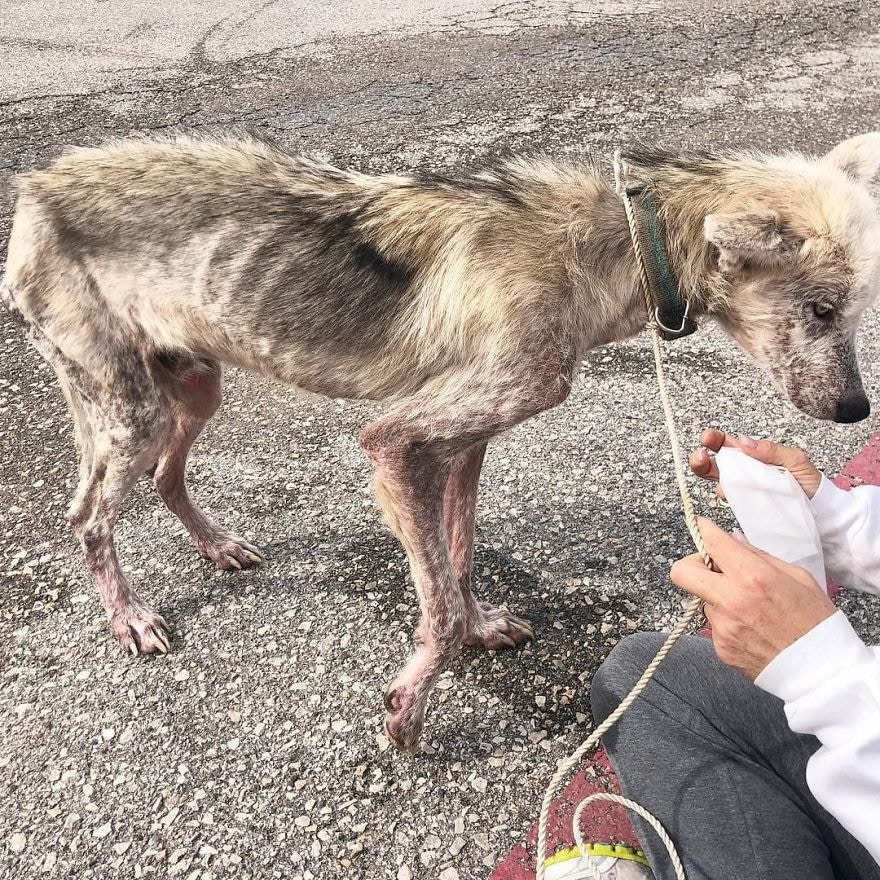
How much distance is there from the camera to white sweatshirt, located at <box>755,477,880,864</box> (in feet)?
5.37

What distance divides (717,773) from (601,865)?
399mm

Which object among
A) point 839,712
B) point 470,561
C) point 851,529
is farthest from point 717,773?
point 470,561

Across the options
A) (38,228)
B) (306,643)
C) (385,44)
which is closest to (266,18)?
(385,44)

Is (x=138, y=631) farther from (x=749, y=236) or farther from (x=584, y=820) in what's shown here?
(x=749, y=236)

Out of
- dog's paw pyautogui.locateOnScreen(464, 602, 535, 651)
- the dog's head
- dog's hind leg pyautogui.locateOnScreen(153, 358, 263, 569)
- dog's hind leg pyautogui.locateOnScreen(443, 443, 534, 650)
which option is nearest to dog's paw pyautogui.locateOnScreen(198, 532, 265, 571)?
dog's hind leg pyautogui.locateOnScreen(153, 358, 263, 569)

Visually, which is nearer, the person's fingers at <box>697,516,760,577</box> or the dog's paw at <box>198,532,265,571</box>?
the person's fingers at <box>697,516,760,577</box>

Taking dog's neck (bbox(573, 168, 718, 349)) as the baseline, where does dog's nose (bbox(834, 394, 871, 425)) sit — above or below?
below

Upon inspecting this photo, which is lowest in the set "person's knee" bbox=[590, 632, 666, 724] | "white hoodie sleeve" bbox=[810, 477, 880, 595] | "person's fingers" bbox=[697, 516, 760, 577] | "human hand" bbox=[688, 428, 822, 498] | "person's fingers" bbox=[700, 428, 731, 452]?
"person's knee" bbox=[590, 632, 666, 724]

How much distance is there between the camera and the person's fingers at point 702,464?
2297 mm

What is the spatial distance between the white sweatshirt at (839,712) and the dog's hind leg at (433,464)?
1183mm

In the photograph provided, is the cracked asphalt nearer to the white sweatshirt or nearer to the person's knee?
the person's knee

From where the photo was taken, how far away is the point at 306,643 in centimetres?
324

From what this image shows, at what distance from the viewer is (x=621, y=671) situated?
2447 millimetres

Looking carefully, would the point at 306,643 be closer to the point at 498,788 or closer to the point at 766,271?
the point at 498,788
